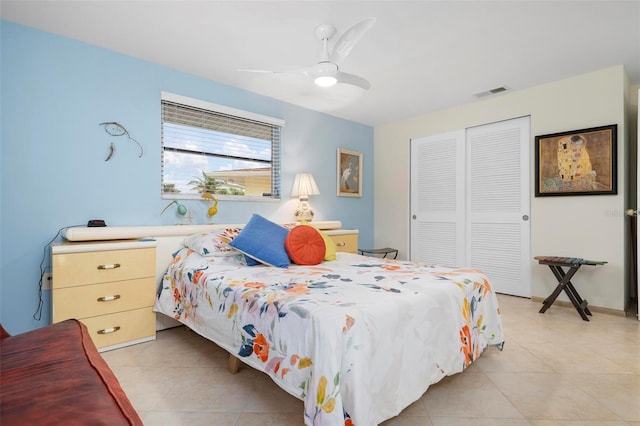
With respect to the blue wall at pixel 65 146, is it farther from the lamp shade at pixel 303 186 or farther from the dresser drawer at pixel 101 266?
the lamp shade at pixel 303 186

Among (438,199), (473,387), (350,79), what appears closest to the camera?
(473,387)

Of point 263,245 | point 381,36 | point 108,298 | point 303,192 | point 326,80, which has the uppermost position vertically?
point 381,36

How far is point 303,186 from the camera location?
394cm

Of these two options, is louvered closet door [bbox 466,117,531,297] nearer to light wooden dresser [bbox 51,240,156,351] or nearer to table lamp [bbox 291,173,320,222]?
table lamp [bbox 291,173,320,222]

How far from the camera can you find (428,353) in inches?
62.7

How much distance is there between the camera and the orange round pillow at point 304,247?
2525mm

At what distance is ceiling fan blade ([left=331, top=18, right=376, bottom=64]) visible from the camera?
1881 mm

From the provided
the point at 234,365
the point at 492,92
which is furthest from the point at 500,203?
the point at 234,365

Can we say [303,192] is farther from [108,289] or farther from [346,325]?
[346,325]

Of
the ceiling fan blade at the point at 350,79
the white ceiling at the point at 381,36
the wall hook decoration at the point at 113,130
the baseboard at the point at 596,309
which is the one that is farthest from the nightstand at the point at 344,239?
the wall hook decoration at the point at 113,130

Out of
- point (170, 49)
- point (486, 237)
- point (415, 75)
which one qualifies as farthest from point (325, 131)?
point (486, 237)

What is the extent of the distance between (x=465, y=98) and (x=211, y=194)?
125 inches

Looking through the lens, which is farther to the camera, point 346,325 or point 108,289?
point 108,289

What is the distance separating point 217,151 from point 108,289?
1707 mm
